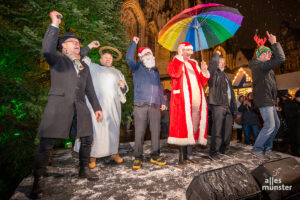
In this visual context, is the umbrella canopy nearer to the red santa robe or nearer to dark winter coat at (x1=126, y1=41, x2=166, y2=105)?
the red santa robe

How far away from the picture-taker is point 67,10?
376cm

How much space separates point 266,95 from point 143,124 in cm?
271

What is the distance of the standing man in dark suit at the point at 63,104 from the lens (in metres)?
2.05

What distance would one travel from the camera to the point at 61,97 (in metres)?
2.19

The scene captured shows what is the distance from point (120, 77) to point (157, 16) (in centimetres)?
2014

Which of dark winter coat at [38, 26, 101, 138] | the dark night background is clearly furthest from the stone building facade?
dark winter coat at [38, 26, 101, 138]

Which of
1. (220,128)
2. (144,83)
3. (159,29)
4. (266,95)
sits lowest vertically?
(220,128)

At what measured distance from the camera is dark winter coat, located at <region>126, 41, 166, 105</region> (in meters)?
3.19

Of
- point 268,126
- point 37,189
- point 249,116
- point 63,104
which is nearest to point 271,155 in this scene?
point 268,126

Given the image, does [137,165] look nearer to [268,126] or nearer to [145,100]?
[145,100]

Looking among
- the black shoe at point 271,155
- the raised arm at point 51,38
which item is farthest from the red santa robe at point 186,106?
the raised arm at point 51,38

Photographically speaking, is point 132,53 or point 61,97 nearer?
point 61,97

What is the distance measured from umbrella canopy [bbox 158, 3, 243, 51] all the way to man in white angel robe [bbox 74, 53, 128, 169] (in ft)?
4.35

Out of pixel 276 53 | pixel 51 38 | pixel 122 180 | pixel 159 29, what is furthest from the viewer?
pixel 159 29
